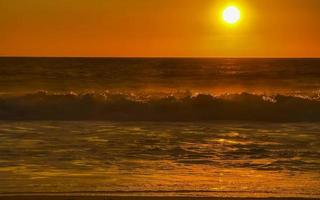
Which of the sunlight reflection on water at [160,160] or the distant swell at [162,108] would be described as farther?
the distant swell at [162,108]

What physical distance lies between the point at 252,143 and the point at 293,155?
88.3 inches

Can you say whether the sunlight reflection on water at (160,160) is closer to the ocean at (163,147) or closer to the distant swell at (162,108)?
the ocean at (163,147)

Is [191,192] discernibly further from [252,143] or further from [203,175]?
[252,143]

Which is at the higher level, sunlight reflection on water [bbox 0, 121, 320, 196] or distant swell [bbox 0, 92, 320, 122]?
distant swell [bbox 0, 92, 320, 122]

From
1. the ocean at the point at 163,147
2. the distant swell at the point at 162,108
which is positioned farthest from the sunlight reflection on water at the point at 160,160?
the distant swell at the point at 162,108

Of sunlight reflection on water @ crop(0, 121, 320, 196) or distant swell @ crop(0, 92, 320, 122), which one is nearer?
sunlight reflection on water @ crop(0, 121, 320, 196)

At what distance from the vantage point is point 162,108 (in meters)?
24.9

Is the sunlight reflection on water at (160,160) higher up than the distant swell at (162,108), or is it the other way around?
the distant swell at (162,108)

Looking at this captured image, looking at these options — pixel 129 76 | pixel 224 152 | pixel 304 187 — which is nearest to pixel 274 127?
pixel 224 152

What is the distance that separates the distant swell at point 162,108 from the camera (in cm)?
2306

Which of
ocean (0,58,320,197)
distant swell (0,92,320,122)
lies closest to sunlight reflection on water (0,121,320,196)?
ocean (0,58,320,197)

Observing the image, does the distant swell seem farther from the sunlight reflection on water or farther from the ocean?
the sunlight reflection on water

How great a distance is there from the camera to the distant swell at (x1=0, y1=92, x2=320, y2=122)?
75.7ft

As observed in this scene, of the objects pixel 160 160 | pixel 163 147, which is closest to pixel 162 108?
pixel 163 147
